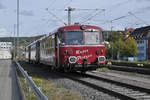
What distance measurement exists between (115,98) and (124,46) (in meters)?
63.2

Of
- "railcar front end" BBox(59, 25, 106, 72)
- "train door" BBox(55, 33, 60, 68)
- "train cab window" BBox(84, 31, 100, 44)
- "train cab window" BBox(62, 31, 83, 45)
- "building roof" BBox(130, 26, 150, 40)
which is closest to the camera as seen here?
"railcar front end" BBox(59, 25, 106, 72)

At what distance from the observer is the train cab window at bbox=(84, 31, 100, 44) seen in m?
15.6

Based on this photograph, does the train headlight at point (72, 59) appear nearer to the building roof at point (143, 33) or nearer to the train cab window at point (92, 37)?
the train cab window at point (92, 37)

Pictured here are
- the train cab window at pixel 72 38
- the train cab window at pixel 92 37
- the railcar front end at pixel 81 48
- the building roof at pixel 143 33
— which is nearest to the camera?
the railcar front end at pixel 81 48

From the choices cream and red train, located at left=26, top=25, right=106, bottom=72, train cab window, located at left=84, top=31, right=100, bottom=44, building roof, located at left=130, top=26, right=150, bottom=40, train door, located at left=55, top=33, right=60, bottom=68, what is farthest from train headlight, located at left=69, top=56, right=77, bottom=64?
building roof, located at left=130, top=26, right=150, bottom=40

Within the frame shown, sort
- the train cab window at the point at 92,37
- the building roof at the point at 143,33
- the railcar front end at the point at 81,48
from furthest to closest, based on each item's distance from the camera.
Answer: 1. the building roof at the point at 143,33
2. the train cab window at the point at 92,37
3. the railcar front end at the point at 81,48

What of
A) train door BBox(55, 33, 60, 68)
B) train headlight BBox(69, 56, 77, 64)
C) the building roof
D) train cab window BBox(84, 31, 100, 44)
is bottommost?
train headlight BBox(69, 56, 77, 64)

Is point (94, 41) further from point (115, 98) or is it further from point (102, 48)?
point (115, 98)

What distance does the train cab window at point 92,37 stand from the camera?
15624mm

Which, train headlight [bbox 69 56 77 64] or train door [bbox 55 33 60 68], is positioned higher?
train door [bbox 55 33 60 68]

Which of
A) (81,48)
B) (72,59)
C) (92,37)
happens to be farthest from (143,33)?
(72,59)

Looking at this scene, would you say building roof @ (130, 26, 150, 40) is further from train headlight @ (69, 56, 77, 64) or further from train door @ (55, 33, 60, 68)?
train headlight @ (69, 56, 77, 64)

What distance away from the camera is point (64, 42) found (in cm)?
1511

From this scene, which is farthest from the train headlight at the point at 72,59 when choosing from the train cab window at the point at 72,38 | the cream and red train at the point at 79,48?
the train cab window at the point at 72,38
